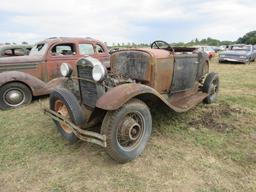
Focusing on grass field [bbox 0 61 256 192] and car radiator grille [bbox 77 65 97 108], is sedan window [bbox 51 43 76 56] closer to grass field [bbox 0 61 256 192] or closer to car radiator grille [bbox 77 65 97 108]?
grass field [bbox 0 61 256 192]

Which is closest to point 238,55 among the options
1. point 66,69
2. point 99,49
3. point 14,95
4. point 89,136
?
point 99,49

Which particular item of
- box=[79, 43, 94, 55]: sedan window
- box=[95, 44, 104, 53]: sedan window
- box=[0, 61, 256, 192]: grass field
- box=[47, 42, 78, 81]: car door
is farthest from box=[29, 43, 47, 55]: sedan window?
box=[0, 61, 256, 192]: grass field

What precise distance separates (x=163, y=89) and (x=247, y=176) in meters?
1.86

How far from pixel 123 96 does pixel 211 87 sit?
302cm

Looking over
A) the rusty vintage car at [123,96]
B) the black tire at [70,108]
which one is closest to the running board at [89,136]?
the rusty vintage car at [123,96]

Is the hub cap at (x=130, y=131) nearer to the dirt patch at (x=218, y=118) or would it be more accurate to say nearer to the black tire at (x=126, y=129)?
the black tire at (x=126, y=129)

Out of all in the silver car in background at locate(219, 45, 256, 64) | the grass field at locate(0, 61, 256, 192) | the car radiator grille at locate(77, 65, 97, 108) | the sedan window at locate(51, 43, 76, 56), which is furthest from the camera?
the silver car in background at locate(219, 45, 256, 64)

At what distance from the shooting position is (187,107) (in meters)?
3.99

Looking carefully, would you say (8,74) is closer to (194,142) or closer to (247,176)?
(194,142)

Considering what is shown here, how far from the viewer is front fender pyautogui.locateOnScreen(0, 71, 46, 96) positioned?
5.29 meters

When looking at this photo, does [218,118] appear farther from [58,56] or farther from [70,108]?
[58,56]

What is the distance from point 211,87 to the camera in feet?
16.9

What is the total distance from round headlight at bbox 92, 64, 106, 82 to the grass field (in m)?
1.07

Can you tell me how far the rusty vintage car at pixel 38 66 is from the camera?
543cm
